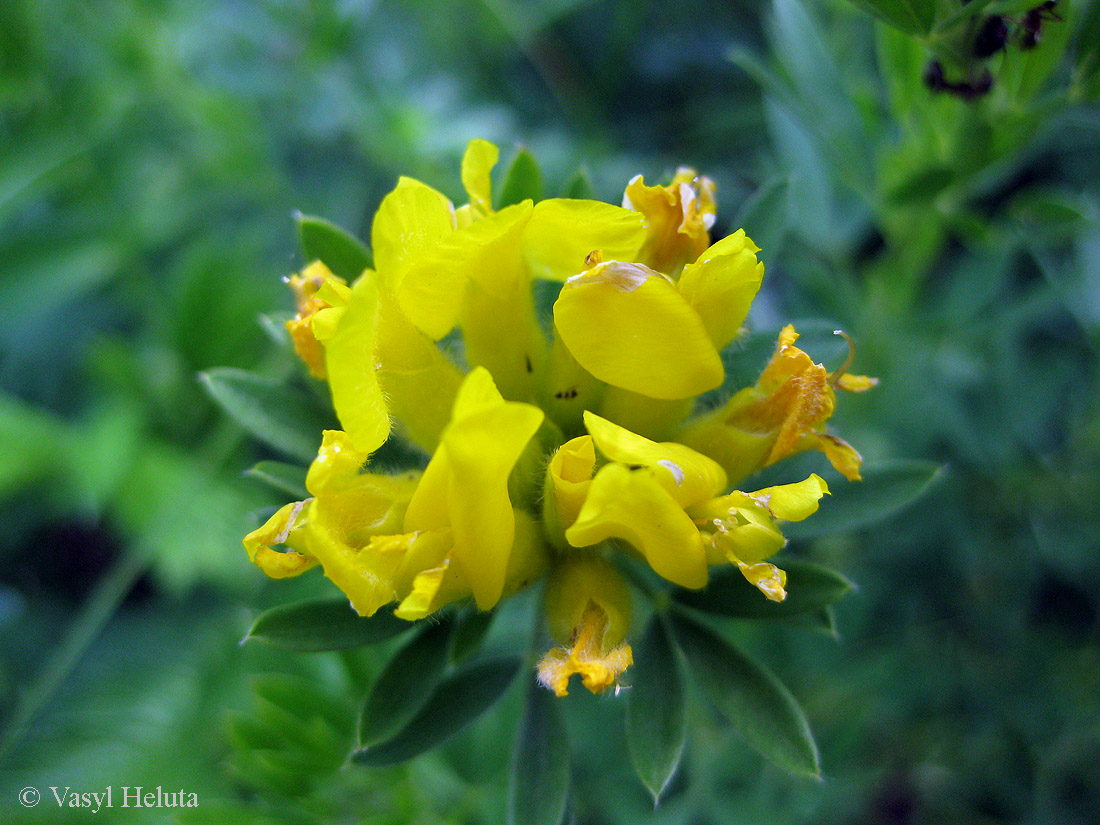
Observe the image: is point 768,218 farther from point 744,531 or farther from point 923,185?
point 744,531

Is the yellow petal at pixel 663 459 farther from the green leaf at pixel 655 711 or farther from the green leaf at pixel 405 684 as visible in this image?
the green leaf at pixel 405 684

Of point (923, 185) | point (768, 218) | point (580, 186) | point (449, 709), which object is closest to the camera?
point (449, 709)

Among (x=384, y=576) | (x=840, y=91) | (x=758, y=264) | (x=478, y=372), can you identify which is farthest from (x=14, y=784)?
(x=840, y=91)

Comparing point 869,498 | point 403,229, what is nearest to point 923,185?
point 869,498

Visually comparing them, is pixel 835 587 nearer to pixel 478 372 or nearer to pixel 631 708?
pixel 631 708

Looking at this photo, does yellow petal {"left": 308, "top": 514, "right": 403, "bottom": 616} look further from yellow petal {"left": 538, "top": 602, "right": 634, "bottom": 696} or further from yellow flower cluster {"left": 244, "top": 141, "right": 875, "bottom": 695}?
yellow petal {"left": 538, "top": 602, "right": 634, "bottom": 696}

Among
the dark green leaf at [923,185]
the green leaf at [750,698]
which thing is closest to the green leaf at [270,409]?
the green leaf at [750,698]
